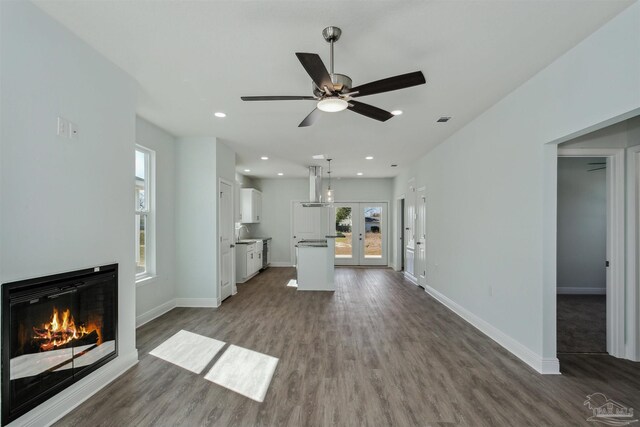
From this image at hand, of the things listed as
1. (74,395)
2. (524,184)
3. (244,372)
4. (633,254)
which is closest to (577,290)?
(633,254)

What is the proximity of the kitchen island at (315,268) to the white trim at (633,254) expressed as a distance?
13.9ft

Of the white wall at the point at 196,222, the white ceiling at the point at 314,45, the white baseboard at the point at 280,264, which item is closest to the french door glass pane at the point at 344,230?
the white baseboard at the point at 280,264

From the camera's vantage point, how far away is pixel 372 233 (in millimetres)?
9133

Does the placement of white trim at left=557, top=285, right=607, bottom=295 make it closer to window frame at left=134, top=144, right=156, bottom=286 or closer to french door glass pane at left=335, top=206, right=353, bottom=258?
french door glass pane at left=335, top=206, right=353, bottom=258

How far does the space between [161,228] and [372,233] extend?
247 inches

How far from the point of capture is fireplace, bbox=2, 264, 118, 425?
69.0 inches

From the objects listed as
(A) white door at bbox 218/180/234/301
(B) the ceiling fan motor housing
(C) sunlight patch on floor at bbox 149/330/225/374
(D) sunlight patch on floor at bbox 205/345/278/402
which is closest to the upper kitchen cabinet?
(A) white door at bbox 218/180/234/301

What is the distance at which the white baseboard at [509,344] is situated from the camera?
2662mm

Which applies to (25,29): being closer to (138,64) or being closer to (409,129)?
(138,64)

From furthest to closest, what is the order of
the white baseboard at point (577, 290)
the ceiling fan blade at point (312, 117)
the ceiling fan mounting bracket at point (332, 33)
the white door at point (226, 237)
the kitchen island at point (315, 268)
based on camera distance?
the kitchen island at point (315, 268)
the white baseboard at point (577, 290)
the white door at point (226, 237)
the ceiling fan blade at point (312, 117)
the ceiling fan mounting bracket at point (332, 33)

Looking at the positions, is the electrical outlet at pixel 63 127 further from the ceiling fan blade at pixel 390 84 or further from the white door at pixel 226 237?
the white door at pixel 226 237

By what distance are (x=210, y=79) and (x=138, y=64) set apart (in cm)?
60

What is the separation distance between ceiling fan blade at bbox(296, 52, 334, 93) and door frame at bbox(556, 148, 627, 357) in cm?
257

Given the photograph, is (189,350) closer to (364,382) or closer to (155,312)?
(155,312)
